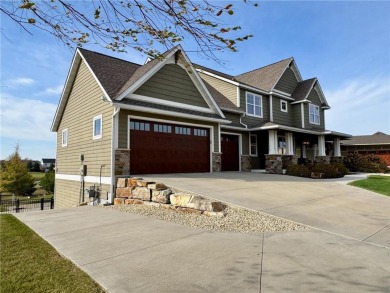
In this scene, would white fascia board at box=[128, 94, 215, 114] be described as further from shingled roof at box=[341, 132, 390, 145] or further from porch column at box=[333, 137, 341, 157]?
shingled roof at box=[341, 132, 390, 145]

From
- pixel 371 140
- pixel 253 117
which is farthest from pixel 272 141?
pixel 371 140

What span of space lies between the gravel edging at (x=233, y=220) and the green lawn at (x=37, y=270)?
3051mm

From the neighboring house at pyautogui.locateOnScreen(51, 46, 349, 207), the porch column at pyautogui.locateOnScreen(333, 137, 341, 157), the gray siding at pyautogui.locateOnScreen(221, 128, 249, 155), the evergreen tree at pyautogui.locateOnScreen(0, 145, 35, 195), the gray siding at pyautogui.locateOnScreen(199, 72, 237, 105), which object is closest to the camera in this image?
the neighboring house at pyautogui.locateOnScreen(51, 46, 349, 207)

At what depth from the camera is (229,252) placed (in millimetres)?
4547

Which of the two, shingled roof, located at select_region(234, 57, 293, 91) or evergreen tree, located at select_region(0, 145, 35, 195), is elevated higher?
shingled roof, located at select_region(234, 57, 293, 91)

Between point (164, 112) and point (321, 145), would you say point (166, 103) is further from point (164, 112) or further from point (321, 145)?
point (321, 145)

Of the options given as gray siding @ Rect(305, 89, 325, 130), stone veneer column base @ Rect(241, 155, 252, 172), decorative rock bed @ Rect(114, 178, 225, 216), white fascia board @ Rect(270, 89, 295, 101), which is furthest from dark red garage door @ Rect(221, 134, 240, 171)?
decorative rock bed @ Rect(114, 178, 225, 216)

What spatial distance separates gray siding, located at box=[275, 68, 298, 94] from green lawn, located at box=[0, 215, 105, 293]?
2032 cm

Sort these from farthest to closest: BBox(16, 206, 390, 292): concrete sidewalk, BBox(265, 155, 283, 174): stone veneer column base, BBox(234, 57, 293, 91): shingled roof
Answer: BBox(234, 57, 293, 91): shingled roof
BBox(265, 155, 283, 174): stone veneer column base
BBox(16, 206, 390, 292): concrete sidewalk

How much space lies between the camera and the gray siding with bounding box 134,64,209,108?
1286 cm

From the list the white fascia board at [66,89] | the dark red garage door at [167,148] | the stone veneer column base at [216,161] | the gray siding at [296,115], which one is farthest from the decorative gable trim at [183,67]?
the gray siding at [296,115]

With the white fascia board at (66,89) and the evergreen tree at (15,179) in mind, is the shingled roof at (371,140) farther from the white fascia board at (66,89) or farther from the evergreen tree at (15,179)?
the evergreen tree at (15,179)

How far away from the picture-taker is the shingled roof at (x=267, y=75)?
2156 cm

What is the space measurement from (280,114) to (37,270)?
2072cm
